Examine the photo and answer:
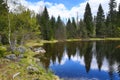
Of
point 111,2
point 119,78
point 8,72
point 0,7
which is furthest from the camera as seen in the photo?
point 111,2

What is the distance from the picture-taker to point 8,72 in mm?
17891

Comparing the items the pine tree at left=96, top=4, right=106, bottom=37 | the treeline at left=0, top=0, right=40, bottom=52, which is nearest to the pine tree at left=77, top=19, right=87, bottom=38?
the pine tree at left=96, top=4, right=106, bottom=37

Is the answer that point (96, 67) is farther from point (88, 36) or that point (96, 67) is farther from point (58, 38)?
point (88, 36)

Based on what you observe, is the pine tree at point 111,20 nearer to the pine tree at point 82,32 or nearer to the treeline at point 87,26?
the treeline at point 87,26

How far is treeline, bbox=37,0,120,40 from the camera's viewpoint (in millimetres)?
85438

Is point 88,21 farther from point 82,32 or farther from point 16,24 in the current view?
point 16,24

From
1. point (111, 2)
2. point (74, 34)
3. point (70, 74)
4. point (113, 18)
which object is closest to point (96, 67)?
point (70, 74)

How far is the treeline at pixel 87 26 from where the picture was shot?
8544 cm

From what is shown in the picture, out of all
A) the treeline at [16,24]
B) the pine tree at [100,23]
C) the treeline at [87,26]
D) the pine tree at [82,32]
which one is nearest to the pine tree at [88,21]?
the treeline at [87,26]

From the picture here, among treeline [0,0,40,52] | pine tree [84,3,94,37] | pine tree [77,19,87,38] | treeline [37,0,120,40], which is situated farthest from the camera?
pine tree [84,3,94,37]

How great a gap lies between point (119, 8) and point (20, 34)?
6433cm

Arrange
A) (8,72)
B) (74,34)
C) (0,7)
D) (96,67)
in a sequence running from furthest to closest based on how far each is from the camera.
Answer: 1. (74,34)
2. (0,7)
3. (96,67)
4. (8,72)

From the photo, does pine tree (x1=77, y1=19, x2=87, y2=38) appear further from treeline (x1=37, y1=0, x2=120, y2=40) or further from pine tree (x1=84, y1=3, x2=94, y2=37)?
pine tree (x1=84, y1=3, x2=94, y2=37)

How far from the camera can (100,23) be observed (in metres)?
101
